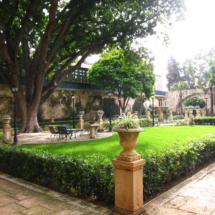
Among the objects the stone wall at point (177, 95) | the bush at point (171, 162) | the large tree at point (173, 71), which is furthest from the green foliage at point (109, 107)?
the large tree at point (173, 71)

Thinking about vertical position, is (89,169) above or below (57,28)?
below

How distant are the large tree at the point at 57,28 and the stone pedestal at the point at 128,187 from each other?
450 inches

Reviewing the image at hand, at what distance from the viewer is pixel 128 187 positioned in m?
3.50

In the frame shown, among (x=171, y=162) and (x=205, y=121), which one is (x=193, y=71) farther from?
(x=171, y=162)

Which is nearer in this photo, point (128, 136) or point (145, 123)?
point (128, 136)

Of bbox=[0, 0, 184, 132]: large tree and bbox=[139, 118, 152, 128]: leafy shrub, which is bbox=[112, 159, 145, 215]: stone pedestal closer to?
bbox=[0, 0, 184, 132]: large tree

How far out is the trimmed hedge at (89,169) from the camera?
4312mm

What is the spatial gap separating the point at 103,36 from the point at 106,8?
191 centimetres

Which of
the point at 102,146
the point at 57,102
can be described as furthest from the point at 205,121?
the point at 57,102

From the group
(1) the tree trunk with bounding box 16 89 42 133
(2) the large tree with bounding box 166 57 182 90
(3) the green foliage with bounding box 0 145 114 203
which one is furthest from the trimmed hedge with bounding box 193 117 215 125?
(2) the large tree with bounding box 166 57 182 90

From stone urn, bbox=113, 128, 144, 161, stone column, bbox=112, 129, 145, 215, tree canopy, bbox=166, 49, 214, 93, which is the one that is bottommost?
stone column, bbox=112, 129, 145, 215

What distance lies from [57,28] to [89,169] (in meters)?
13.0

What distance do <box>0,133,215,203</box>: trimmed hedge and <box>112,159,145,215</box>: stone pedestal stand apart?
467 millimetres

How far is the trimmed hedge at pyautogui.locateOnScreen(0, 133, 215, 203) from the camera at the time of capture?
4.31 m
